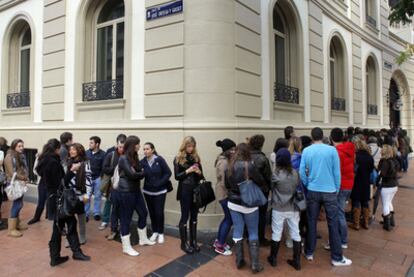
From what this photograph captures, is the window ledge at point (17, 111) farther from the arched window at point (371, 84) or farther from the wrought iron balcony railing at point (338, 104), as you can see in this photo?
the arched window at point (371, 84)

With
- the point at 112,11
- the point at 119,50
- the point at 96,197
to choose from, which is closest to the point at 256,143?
the point at 96,197

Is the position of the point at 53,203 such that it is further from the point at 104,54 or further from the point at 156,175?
the point at 104,54

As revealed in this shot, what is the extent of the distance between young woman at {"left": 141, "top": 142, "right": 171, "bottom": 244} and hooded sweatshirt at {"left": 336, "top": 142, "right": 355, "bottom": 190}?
9.07 feet

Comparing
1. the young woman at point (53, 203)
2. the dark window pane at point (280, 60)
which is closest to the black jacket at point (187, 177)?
the young woman at point (53, 203)

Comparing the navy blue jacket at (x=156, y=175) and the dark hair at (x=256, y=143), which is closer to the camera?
the dark hair at (x=256, y=143)

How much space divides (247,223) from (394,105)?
53.2 ft

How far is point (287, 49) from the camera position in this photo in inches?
339

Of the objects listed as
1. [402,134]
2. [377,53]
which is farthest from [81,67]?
[377,53]

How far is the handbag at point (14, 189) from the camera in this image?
204 inches

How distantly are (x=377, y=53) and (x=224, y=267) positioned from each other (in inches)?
549

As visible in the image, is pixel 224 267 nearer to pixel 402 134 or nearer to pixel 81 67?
pixel 81 67

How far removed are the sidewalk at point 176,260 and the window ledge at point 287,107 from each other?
3.19 metres

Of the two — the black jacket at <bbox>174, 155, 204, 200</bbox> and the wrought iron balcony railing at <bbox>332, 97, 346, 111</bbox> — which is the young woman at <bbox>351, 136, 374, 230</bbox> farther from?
the wrought iron balcony railing at <bbox>332, 97, 346, 111</bbox>

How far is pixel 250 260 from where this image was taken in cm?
413
